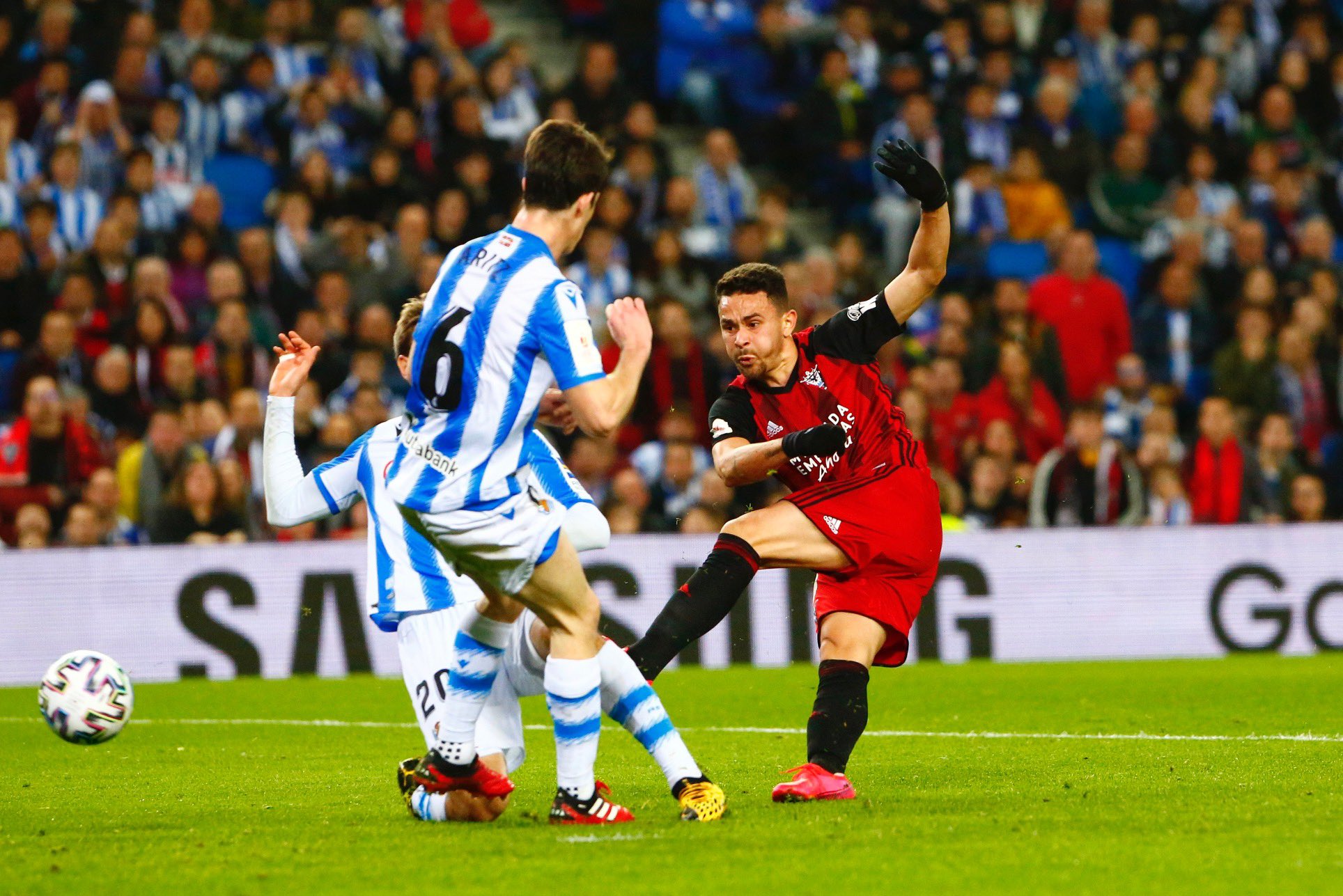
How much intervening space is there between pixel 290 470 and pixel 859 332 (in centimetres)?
225

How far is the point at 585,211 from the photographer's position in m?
5.73


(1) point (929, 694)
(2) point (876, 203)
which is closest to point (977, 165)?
(2) point (876, 203)

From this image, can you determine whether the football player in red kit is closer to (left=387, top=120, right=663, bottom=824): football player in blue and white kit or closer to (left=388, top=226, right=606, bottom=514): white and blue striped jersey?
(left=387, top=120, right=663, bottom=824): football player in blue and white kit

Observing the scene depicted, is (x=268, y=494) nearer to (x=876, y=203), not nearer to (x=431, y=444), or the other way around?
(x=431, y=444)

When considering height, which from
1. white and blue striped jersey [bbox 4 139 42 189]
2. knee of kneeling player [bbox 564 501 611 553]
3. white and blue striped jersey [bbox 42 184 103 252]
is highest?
white and blue striped jersey [bbox 4 139 42 189]

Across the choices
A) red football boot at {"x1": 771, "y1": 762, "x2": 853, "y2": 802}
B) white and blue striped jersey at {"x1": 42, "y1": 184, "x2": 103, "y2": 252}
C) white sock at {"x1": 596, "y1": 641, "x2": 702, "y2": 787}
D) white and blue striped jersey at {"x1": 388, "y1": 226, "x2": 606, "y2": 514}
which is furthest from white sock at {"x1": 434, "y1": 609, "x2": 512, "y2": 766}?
white and blue striped jersey at {"x1": 42, "y1": 184, "x2": 103, "y2": 252}

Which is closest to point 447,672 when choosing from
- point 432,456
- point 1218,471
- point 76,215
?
point 432,456

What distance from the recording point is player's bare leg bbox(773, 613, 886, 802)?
20.9 feet

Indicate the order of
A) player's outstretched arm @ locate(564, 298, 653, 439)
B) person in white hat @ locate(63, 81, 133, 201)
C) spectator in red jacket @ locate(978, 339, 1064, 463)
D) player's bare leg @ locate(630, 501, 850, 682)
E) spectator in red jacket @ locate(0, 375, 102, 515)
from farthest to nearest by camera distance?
person in white hat @ locate(63, 81, 133, 201) < spectator in red jacket @ locate(978, 339, 1064, 463) < spectator in red jacket @ locate(0, 375, 102, 515) < player's bare leg @ locate(630, 501, 850, 682) < player's outstretched arm @ locate(564, 298, 653, 439)

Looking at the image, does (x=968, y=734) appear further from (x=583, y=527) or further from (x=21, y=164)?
(x=21, y=164)

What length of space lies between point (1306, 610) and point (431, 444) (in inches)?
368

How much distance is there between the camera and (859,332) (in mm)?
7152

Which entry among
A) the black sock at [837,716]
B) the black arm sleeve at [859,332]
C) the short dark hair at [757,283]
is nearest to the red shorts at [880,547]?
the black sock at [837,716]

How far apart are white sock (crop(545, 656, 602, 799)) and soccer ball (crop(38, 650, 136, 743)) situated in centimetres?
230
